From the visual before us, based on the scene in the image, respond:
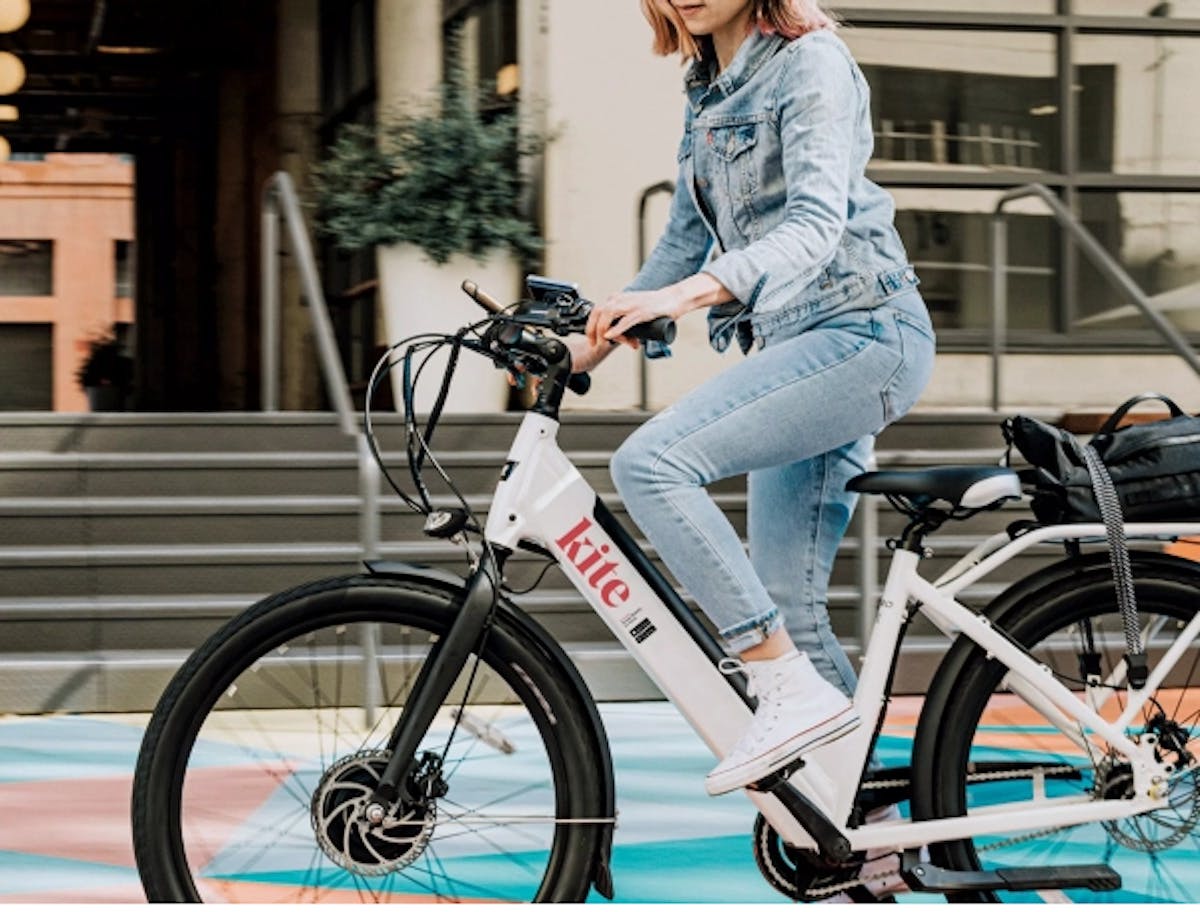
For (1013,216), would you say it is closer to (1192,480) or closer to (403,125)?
(403,125)

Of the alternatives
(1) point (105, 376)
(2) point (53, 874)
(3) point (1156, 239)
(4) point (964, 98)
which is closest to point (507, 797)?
(2) point (53, 874)

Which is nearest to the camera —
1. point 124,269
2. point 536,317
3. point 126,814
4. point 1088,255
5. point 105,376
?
point 536,317

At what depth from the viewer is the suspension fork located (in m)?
2.88

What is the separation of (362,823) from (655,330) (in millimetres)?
894

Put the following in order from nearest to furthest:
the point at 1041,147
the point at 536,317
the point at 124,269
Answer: the point at 536,317 < the point at 1041,147 < the point at 124,269

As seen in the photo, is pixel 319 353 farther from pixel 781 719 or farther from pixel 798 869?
pixel 781 719

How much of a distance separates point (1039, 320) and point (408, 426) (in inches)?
283

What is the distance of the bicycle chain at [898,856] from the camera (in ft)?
10.2

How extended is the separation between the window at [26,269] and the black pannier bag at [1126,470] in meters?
16.3

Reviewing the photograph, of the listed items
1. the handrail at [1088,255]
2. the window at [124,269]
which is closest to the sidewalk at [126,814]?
the handrail at [1088,255]

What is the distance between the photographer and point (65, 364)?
58.5 feet

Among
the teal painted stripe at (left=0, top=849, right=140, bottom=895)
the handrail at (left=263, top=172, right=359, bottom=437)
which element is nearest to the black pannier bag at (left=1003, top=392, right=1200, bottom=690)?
the teal painted stripe at (left=0, top=849, right=140, bottom=895)

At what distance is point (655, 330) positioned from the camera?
2865mm

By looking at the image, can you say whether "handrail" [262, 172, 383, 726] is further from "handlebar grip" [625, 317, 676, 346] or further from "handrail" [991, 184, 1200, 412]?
"handrail" [991, 184, 1200, 412]
